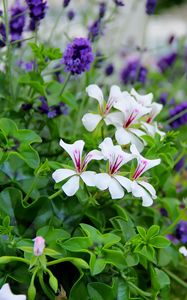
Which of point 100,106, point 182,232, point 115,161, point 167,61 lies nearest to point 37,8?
point 100,106

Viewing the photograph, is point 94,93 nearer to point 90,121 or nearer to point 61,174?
point 90,121

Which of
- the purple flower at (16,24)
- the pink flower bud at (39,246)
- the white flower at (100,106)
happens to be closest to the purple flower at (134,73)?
the purple flower at (16,24)

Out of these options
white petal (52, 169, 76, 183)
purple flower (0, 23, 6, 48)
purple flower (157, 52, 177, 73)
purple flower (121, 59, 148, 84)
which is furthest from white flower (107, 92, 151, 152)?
purple flower (157, 52, 177, 73)

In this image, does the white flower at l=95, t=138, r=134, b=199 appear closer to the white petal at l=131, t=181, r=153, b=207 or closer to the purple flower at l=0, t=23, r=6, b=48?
the white petal at l=131, t=181, r=153, b=207

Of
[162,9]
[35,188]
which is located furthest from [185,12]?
[35,188]

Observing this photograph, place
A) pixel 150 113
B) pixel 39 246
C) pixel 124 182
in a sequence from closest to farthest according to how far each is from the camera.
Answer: pixel 39 246 → pixel 124 182 → pixel 150 113

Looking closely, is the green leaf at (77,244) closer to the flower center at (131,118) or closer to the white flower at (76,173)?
the white flower at (76,173)

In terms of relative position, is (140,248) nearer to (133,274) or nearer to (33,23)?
(133,274)
